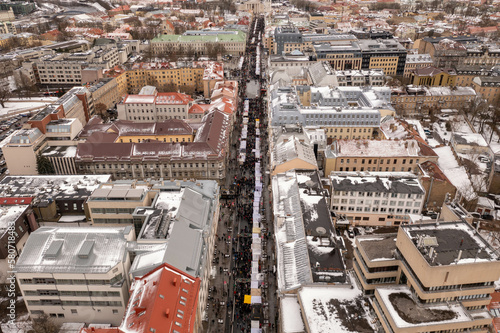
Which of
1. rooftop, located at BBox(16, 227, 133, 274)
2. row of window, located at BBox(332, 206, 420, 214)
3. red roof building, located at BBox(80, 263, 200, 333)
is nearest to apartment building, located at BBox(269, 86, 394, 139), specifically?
row of window, located at BBox(332, 206, 420, 214)

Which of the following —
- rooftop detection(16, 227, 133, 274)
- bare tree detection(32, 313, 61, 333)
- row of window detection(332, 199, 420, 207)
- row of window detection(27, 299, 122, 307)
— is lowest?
bare tree detection(32, 313, 61, 333)

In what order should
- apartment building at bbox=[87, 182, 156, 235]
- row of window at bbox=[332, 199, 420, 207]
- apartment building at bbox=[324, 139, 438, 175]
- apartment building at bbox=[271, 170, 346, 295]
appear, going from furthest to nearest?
apartment building at bbox=[324, 139, 438, 175] → row of window at bbox=[332, 199, 420, 207] → apartment building at bbox=[87, 182, 156, 235] → apartment building at bbox=[271, 170, 346, 295]

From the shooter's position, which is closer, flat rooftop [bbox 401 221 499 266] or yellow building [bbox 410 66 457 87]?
flat rooftop [bbox 401 221 499 266]

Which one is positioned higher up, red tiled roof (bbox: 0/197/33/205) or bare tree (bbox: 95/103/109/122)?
red tiled roof (bbox: 0/197/33/205)

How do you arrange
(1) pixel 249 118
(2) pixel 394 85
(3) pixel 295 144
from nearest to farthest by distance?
1. (3) pixel 295 144
2. (1) pixel 249 118
3. (2) pixel 394 85

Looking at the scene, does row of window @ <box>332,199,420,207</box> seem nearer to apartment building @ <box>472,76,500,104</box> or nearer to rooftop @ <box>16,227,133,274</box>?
rooftop @ <box>16,227,133,274</box>

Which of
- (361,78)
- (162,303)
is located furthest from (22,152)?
(361,78)

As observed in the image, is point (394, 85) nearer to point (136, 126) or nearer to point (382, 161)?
point (382, 161)

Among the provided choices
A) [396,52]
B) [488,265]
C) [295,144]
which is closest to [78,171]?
[295,144]
